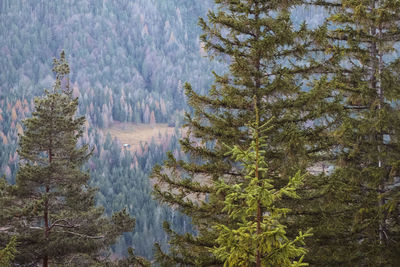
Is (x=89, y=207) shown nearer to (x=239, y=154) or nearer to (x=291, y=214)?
(x=291, y=214)

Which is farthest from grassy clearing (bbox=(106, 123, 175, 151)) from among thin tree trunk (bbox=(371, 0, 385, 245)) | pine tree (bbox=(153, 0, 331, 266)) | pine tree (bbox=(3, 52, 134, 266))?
thin tree trunk (bbox=(371, 0, 385, 245))

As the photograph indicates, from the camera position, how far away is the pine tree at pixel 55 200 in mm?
15602

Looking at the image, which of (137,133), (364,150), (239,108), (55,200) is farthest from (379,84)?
(137,133)

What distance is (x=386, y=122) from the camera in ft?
30.9

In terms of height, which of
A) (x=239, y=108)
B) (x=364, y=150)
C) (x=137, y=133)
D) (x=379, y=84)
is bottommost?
(x=137, y=133)

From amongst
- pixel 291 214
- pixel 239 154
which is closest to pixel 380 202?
pixel 291 214

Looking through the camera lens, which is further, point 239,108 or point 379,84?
point 379,84

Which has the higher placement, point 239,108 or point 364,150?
point 239,108

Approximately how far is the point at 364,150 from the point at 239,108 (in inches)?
150

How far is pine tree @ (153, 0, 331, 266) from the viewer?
9.09 metres

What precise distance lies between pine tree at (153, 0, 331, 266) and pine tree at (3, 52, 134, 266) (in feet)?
27.1

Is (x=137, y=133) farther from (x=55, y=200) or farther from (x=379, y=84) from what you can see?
(x=379, y=84)

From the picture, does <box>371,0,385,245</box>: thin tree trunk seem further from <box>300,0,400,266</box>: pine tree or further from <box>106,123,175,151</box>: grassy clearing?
<box>106,123,175,151</box>: grassy clearing

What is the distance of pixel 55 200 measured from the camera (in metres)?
16.8
